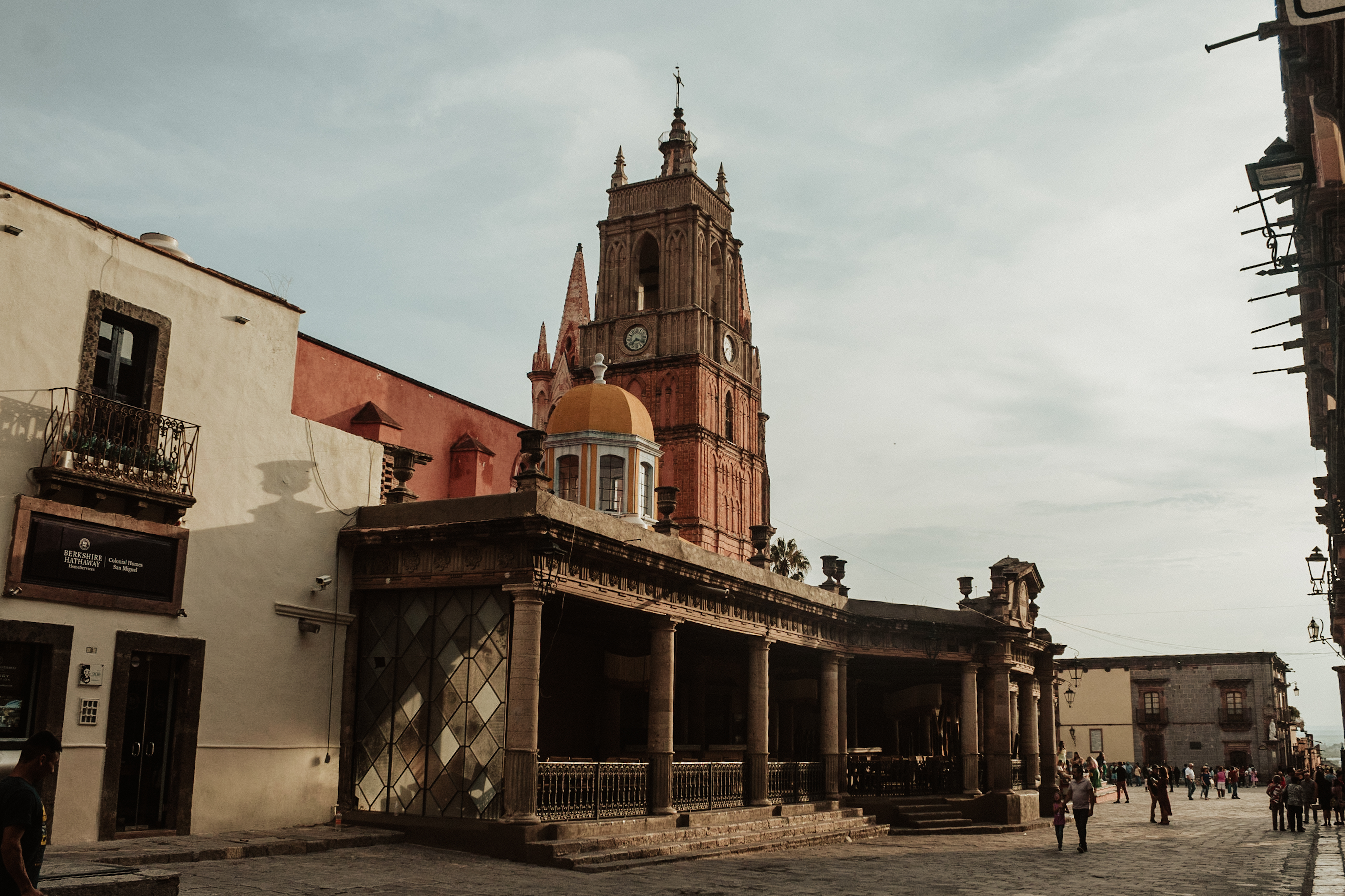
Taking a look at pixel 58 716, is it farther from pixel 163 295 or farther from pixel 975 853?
pixel 975 853

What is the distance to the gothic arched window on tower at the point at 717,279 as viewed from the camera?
67.4 meters

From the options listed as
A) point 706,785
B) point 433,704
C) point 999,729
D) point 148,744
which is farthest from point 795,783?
point 148,744

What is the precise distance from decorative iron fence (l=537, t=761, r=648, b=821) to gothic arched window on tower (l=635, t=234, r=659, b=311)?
49.4 m

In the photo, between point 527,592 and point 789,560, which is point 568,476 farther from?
point 789,560

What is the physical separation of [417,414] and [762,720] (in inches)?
358

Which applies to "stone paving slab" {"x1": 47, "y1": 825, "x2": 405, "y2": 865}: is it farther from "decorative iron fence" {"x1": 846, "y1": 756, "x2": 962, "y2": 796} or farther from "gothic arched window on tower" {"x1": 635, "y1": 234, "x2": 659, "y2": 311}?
"gothic arched window on tower" {"x1": 635, "y1": 234, "x2": 659, "y2": 311}

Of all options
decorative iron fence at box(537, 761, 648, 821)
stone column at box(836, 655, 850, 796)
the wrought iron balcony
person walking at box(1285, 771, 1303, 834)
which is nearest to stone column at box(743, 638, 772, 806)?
stone column at box(836, 655, 850, 796)

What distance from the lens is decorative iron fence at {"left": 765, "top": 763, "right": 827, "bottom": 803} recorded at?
72.0ft

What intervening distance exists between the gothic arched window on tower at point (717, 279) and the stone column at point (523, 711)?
52.4 metres

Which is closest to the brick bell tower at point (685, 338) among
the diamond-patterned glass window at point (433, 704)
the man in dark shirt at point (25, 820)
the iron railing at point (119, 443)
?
the diamond-patterned glass window at point (433, 704)

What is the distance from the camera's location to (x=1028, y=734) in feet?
94.5

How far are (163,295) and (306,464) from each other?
3.23 metres

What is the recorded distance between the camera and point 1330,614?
111ft

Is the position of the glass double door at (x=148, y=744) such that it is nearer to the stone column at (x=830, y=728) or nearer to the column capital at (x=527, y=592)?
the column capital at (x=527, y=592)
